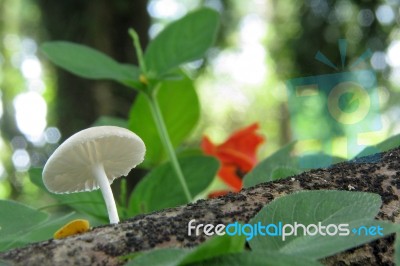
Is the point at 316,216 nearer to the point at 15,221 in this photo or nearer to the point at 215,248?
the point at 215,248

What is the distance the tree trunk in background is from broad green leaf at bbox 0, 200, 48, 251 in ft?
3.75

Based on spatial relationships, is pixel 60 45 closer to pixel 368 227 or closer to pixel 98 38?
pixel 368 227

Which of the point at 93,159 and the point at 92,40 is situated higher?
the point at 92,40

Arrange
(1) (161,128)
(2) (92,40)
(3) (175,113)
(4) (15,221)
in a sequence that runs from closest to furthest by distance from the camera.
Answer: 1. (4) (15,221)
2. (1) (161,128)
3. (3) (175,113)
4. (2) (92,40)

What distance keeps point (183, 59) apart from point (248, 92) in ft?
37.5

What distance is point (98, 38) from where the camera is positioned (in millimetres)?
1845

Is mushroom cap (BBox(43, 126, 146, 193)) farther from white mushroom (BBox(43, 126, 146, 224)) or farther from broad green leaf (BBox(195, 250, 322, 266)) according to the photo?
broad green leaf (BBox(195, 250, 322, 266))

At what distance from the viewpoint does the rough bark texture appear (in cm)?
34

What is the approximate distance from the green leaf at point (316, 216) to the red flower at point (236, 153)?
517mm

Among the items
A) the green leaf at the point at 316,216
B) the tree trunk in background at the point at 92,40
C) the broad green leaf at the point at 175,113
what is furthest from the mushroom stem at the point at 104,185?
the tree trunk in background at the point at 92,40

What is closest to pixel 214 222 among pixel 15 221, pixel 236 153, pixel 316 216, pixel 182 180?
pixel 316 216

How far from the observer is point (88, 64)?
2.41ft

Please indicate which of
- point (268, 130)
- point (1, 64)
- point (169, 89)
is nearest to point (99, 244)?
point (169, 89)

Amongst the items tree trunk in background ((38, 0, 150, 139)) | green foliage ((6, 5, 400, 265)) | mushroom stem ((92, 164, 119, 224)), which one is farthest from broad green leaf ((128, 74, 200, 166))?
tree trunk in background ((38, 0, 150, 139))
